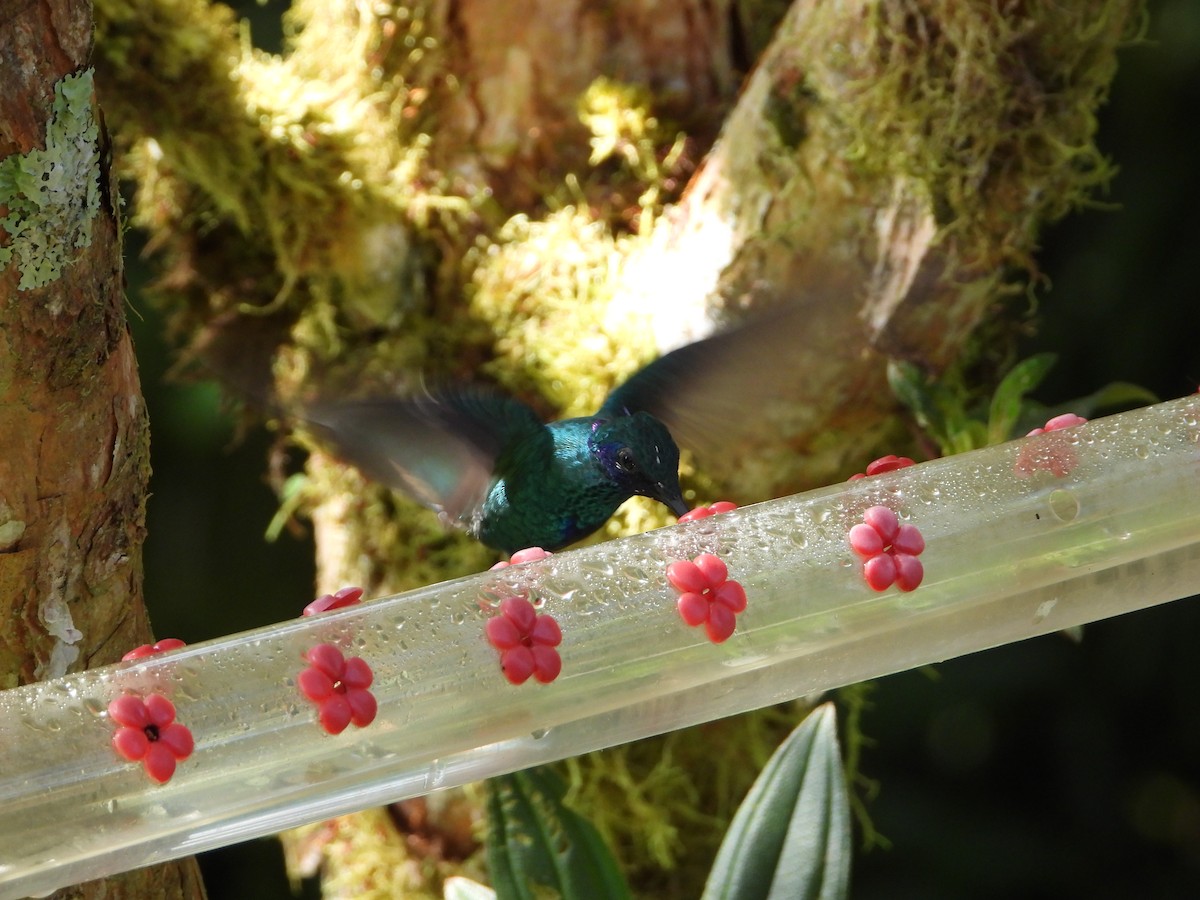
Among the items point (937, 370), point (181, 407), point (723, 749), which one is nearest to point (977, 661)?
point (723, 749)

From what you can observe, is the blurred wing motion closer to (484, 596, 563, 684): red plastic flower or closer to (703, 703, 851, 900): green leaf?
(703, 703, 851, 900): green leaf

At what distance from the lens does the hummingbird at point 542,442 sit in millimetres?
1435

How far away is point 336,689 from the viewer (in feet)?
3.25

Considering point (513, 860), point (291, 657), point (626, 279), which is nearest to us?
point (291, 657)

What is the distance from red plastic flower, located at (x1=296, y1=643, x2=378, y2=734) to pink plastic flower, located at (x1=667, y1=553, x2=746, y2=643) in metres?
0.26

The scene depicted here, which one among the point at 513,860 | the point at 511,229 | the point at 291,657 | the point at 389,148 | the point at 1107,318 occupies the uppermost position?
the point at 389,148

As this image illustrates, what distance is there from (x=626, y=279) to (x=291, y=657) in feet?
3.91

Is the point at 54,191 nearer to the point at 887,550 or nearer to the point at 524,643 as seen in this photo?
the point at 524,643

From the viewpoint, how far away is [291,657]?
100cm

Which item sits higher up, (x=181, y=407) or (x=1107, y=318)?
(x=181, y=407)

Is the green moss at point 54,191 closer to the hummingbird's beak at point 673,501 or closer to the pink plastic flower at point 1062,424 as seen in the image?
the hummingbird's beak at point 673,501

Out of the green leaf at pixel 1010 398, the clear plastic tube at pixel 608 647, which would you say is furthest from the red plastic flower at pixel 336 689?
the green leaf at pixel 1010 398

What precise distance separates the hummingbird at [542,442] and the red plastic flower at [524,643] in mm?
410

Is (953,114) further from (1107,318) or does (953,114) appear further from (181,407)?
(181,407)
